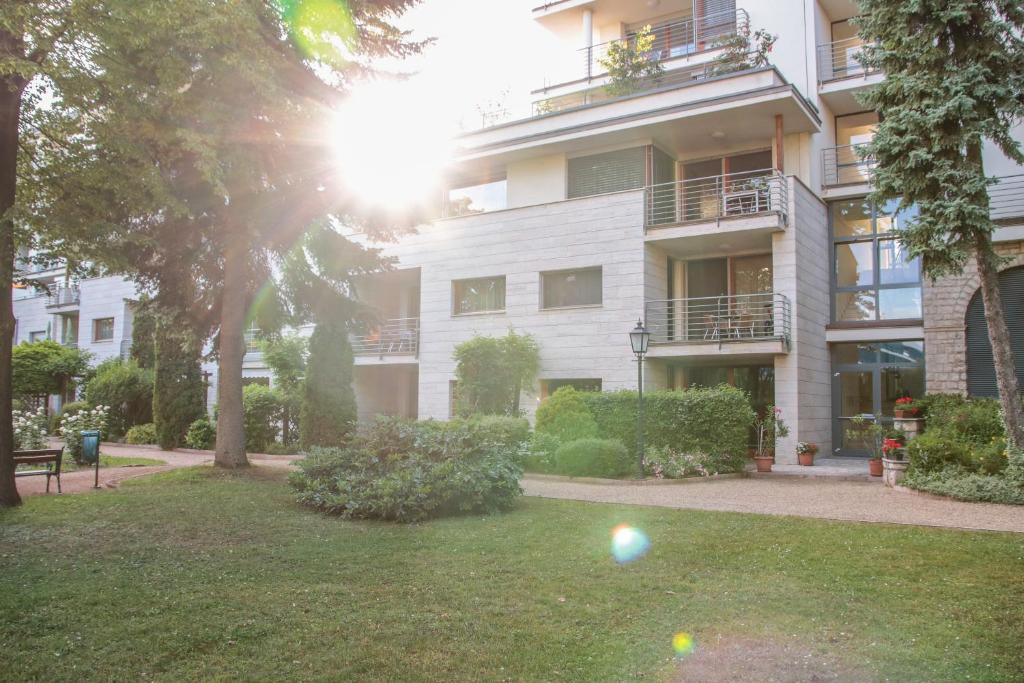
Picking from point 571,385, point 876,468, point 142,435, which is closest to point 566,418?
point 571,385

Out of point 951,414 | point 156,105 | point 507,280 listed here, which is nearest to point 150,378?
point 507,280

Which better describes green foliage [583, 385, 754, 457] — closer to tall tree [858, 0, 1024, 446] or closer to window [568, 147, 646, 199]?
tall tree [858, 0, 1024, 446]

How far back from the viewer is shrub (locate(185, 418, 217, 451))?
2089cm

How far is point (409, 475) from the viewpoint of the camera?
9320mm

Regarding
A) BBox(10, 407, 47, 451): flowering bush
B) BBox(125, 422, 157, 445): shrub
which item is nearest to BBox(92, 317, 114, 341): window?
BBox(125, 422, 157, 445): shrub

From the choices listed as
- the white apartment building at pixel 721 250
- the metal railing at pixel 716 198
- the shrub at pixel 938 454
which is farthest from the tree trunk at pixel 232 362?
the shrub at pixel 938 454

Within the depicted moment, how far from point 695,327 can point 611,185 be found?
4499mm

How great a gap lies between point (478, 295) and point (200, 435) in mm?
8945

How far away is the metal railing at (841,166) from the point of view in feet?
64.6

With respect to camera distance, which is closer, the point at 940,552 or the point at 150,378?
the point at 940,552

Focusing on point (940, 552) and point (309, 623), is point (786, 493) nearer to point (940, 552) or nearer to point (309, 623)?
point (940, 552)

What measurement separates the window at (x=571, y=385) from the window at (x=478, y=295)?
8.68ft

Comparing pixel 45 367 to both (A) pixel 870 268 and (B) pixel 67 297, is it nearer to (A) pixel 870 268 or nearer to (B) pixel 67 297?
(B) pixel 67 297

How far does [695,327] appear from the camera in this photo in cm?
1912
